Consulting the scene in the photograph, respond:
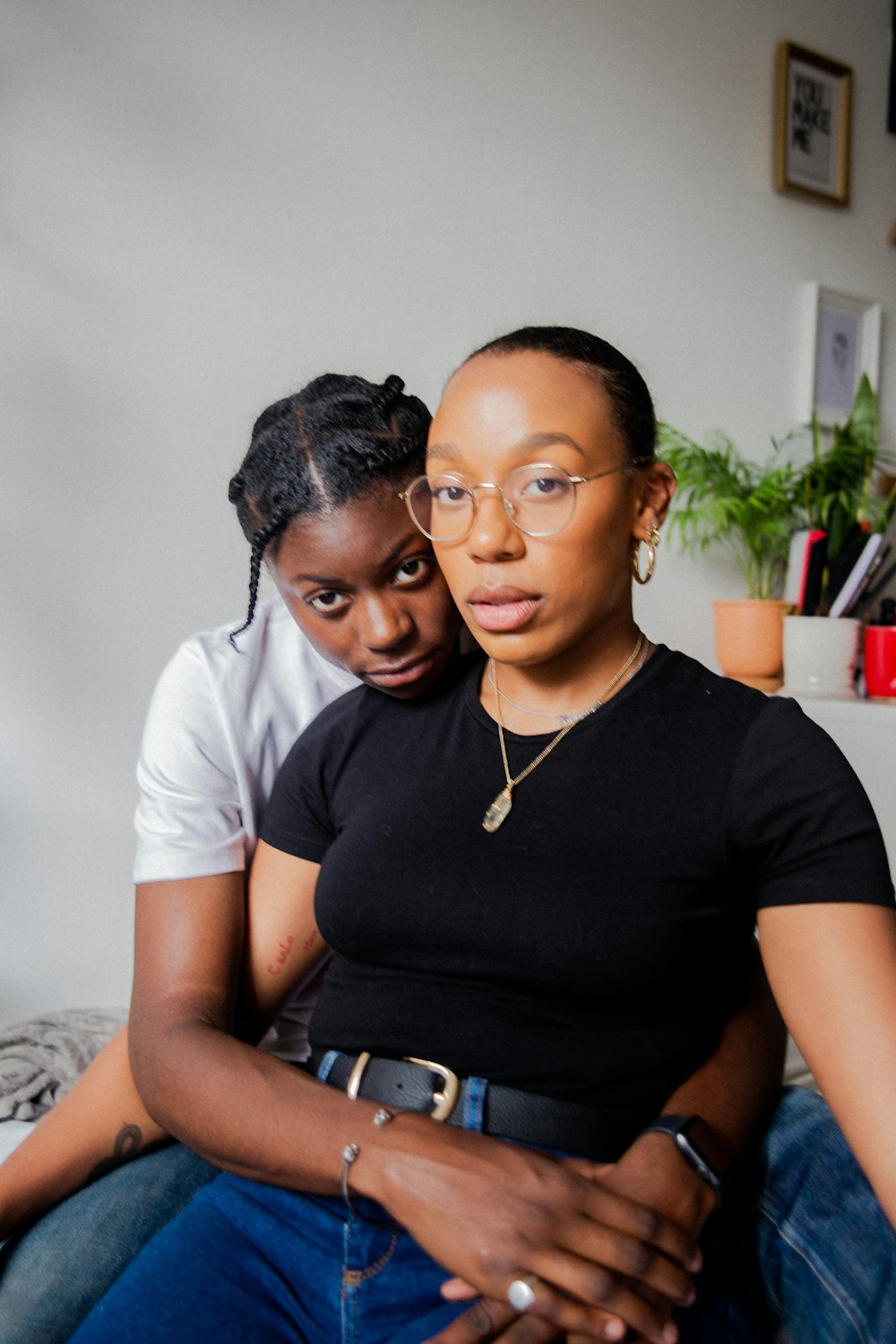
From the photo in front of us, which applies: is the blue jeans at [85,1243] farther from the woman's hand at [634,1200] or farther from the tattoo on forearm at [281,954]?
the woman's hand at [634,1200]

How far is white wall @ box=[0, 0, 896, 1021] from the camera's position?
5.88ft

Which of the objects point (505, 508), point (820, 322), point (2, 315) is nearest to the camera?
point (505, 508)

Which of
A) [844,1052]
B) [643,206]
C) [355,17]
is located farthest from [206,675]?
[643,206]

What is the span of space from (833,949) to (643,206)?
81.6 inches

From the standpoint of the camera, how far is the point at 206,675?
4.00 ft

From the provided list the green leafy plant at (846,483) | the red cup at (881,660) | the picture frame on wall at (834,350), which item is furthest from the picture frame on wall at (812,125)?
the red cup at (881,660)

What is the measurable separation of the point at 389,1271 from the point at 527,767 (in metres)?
0.40

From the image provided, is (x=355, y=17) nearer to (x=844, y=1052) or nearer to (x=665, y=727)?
(x=665, y=727)

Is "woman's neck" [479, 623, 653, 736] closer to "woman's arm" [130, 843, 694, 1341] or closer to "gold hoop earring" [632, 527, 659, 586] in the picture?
"gold hoop earring" [632, 527, 659, 586]

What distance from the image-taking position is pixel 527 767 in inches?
36.4

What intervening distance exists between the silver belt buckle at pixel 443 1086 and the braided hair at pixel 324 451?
50cm

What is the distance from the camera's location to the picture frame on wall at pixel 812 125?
2.62 meters

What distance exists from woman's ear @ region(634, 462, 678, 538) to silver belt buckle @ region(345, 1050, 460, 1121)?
461 millimetres

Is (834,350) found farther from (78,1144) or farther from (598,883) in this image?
(78,1144)
